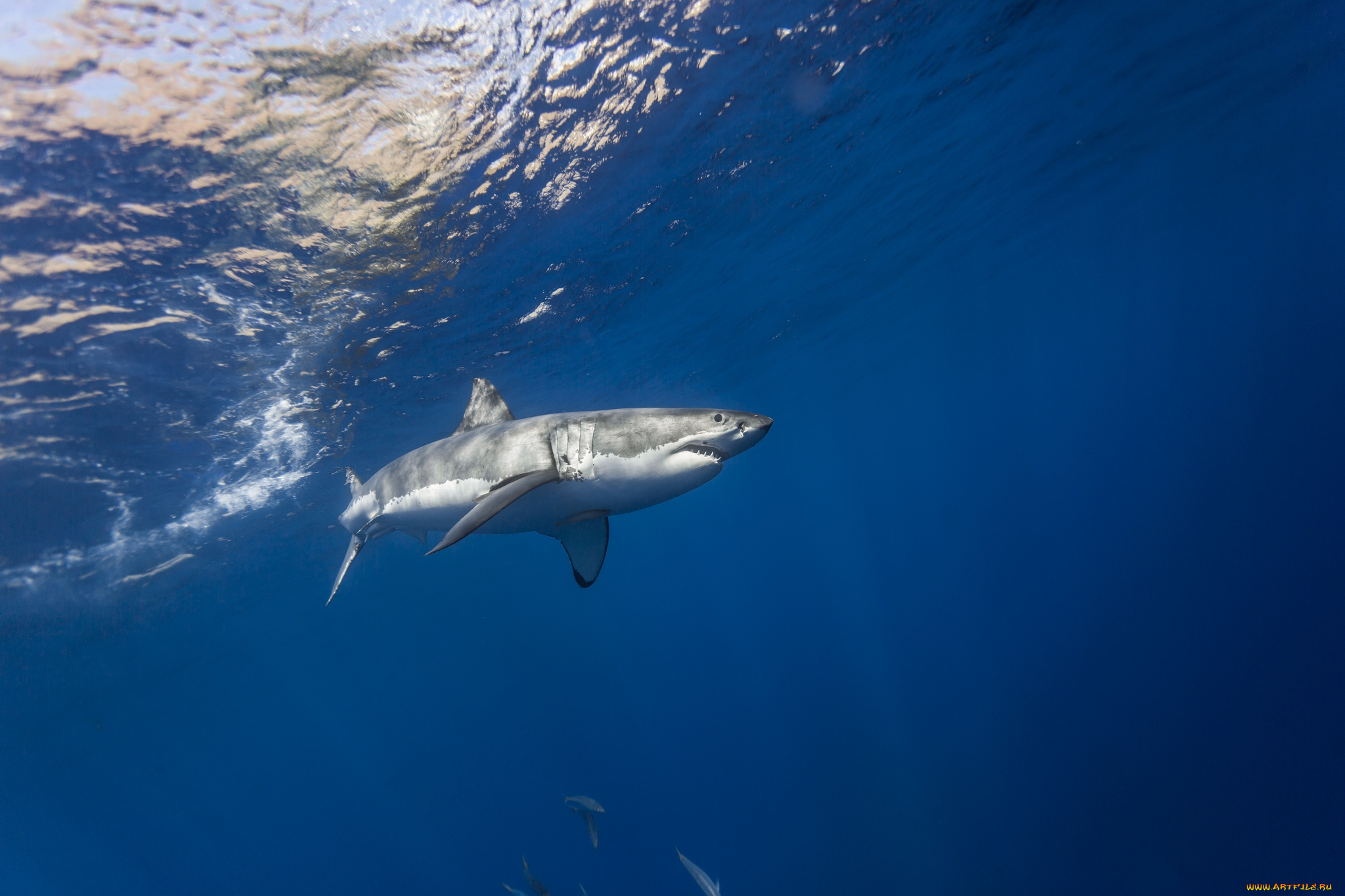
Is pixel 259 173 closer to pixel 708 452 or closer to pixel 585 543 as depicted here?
pixel 585 543

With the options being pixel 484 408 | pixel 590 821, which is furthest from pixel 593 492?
pixel 590 821

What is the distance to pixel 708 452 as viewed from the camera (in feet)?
9.72

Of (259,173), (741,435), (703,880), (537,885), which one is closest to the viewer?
(741,435)

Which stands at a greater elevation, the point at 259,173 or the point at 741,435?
the point at 259,173

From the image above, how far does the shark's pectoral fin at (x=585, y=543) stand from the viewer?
4211 millimetres

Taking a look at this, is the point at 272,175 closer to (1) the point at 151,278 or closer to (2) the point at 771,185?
(1) the point at 151,278

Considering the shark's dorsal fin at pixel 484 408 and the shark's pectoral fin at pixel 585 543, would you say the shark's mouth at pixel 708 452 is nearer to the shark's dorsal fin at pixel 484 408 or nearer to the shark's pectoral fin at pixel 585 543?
the shark's pectoral fin at pixel 585 543

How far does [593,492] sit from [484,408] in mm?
2245

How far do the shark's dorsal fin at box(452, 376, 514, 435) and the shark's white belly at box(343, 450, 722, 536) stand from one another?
0.91m

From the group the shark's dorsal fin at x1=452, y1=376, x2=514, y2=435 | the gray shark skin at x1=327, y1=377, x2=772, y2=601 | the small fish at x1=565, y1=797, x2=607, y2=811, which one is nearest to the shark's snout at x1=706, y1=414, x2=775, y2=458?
the gray shark skin at x1=327, y1=377, x2=772, y2=601

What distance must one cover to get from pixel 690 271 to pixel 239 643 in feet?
115

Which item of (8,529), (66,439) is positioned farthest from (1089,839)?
(8,529)

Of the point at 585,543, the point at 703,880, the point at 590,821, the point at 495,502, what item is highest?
the point at 495,502

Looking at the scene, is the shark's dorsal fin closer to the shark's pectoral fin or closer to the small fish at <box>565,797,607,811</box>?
the shark's pectoral fin
